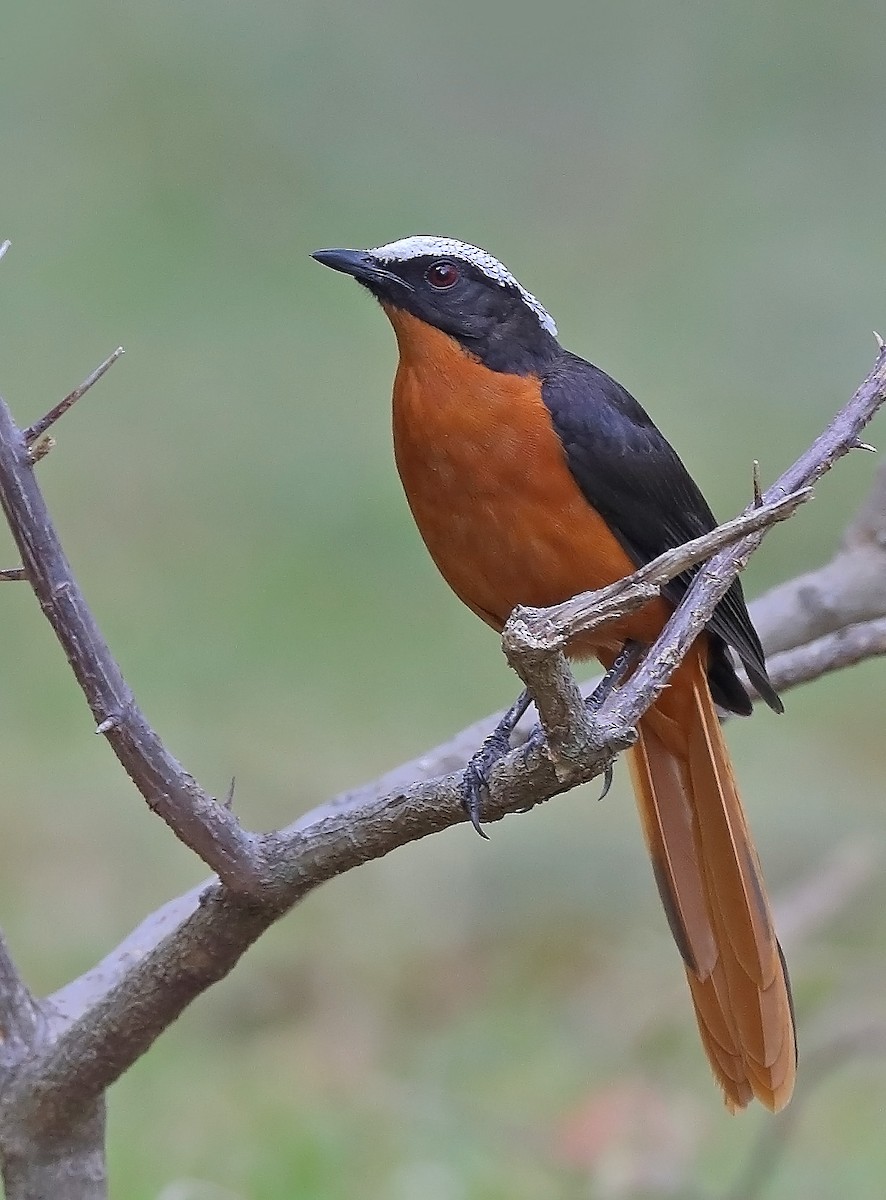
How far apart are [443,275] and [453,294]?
0.05m

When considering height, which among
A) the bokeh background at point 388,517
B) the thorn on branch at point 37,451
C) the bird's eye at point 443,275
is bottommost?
the bokeh background at point 388,517

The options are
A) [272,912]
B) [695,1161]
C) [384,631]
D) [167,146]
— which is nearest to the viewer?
[272,912]

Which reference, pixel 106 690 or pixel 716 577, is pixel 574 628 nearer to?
pixel 716 577

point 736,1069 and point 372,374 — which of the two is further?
point 372,374

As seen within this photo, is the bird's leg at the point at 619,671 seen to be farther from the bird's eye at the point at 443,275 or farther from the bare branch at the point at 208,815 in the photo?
the bird's eye at the point at 443,275

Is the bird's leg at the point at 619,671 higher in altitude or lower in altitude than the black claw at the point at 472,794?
lower

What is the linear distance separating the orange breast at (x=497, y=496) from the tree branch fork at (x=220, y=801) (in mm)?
640

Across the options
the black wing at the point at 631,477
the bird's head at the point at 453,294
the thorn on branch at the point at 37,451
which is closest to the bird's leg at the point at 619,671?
the black wing at the point at 631,477

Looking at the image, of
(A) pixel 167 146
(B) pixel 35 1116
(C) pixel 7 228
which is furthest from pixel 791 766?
(A) pixel 167 146

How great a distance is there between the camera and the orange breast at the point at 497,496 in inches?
134

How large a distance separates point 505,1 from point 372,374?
5665 mm

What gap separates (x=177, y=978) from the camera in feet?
9.62

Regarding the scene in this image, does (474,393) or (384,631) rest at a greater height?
(474,393)

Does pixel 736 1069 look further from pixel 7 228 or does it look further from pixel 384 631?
pixel 7 228
